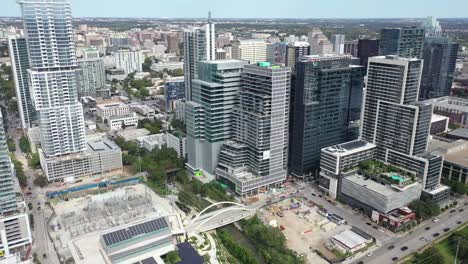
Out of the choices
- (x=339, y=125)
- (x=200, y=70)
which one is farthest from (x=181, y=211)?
(x=339, y=125)

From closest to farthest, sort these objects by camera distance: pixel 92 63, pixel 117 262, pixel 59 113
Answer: pixel 117 262 < pixel 59 113 < pixel 92 63

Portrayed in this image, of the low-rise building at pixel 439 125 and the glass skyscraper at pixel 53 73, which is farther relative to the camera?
the low-rise building at pixel 439 125

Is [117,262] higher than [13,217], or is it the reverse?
[13,217]

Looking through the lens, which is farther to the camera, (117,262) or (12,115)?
(12,115)

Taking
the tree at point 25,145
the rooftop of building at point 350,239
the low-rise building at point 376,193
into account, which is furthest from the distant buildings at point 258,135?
the tree at point 25,145

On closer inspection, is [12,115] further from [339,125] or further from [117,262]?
[339,125]

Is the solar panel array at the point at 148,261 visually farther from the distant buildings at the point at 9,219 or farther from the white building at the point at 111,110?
the white building at the point at 111,110
